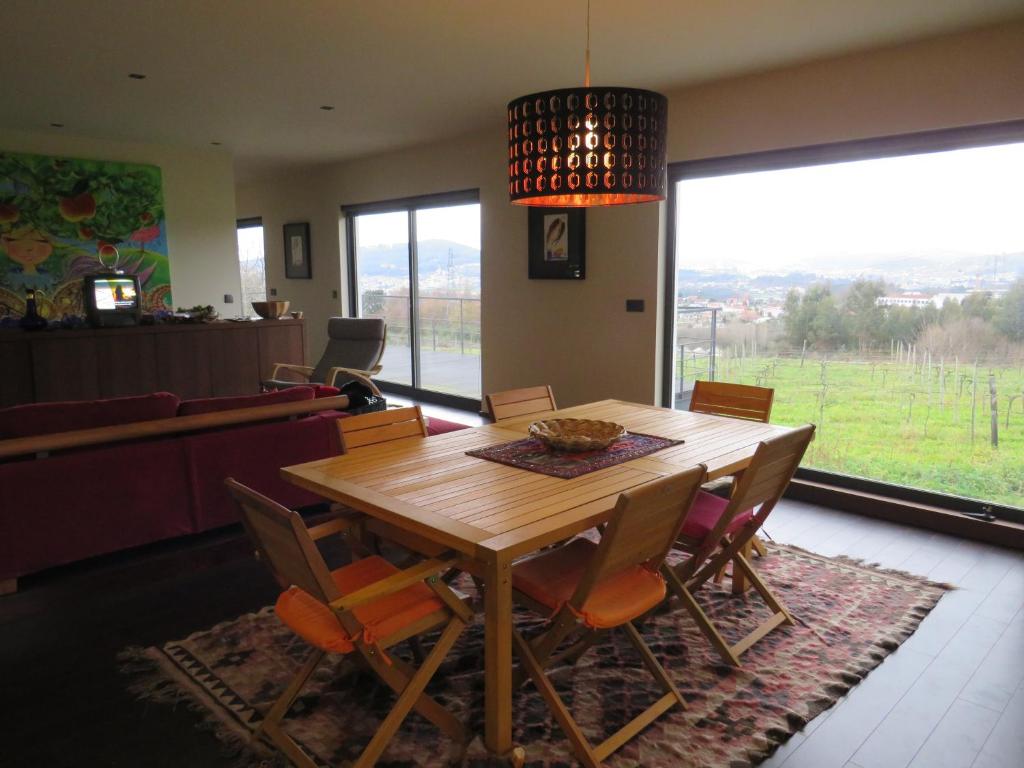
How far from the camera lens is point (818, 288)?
4.50m

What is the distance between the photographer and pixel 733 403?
11.8 ft

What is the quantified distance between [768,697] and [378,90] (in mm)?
4385

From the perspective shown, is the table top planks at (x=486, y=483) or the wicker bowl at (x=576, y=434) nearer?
the table top planks at (x=486, y=483)

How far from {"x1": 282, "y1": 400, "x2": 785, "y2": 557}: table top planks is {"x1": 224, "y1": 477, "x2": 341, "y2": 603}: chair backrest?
1.01 ft

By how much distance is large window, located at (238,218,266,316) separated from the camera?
9695mm

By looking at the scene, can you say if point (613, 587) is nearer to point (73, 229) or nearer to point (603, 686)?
point (603, 686)

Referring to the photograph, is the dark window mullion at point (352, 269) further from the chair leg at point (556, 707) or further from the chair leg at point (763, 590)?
the chair leg at point (556, 707)

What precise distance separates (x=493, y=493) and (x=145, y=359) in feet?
13.8

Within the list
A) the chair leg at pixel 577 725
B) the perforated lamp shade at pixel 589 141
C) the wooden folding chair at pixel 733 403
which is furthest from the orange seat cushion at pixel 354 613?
the wooden folding chair at pixel 733 403

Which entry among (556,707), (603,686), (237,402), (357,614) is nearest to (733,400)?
(603,686)

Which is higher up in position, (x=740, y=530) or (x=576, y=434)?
(x=576, y=434)

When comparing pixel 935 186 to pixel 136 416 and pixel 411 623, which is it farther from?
pixel 136 416

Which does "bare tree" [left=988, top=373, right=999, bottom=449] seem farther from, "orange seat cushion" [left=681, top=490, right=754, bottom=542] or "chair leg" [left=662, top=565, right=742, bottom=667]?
"chair leg" [left=662, top=565, right=742, bottom=667]

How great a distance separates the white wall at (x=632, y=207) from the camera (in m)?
3.75
